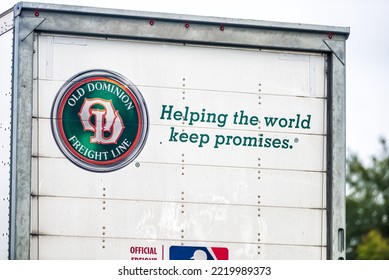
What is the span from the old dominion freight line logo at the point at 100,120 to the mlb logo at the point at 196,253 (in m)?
0.71

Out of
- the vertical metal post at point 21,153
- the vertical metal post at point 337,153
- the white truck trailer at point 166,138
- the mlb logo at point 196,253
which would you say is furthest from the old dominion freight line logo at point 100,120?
the vertical metal post at point 337,153

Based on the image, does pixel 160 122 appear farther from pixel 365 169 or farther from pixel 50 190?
pixel 365 169

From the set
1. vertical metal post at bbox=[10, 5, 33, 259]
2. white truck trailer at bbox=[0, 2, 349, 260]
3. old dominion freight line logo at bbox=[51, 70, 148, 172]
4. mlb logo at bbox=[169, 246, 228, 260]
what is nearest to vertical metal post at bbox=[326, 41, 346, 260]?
white truck trailer at bbox=[0, 2, 349, 260]

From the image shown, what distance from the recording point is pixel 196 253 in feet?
34.8

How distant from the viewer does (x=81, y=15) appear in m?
10.6

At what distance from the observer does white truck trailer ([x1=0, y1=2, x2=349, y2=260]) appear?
413 inches

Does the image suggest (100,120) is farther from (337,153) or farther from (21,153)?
(337,153)

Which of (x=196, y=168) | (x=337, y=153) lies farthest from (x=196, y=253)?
(x=337, y=153)

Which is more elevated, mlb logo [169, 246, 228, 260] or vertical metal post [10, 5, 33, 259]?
vertical metal post [10, 5, 33, 259]

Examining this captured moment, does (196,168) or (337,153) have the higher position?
(337,153)

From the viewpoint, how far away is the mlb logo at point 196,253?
34.7ft

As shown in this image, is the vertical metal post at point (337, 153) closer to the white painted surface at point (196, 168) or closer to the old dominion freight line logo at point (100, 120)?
the white painted surface at point (196, 168)

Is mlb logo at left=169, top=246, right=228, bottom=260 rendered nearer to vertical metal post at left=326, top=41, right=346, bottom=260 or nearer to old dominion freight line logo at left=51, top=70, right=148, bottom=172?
old dominion freight line logo at left=51, top=70, right=148, bottom=172

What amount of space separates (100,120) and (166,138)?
487mm
